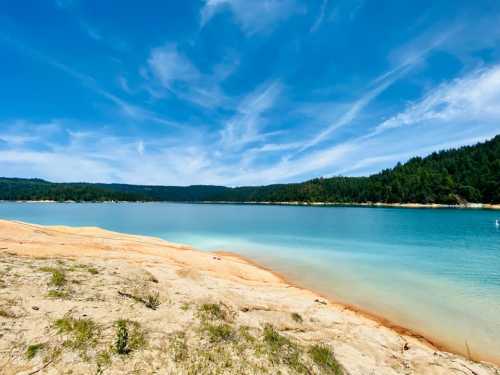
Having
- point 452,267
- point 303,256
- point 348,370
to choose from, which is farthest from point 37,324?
point 452,267

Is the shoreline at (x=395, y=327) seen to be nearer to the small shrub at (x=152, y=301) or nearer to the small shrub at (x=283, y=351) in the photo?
the small shrub at (x=283, y=351)

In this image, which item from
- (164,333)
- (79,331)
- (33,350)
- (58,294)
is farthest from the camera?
(58,294)

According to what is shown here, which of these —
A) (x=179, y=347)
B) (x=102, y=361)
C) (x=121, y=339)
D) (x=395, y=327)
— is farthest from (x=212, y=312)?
(x=395, y=327)

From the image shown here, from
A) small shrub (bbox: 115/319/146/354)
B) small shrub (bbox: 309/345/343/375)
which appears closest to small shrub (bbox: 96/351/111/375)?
small shrub (bbox: 115/319/146/354)

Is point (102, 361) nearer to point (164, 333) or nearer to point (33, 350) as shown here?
point (33, 350)

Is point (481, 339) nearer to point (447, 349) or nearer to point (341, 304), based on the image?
point (447, 349)

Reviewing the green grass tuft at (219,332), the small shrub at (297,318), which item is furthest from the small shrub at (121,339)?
the small shrub at (297,318)

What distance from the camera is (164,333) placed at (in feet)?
22.1

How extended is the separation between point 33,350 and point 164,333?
2577mm

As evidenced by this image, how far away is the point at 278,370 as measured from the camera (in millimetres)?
6223

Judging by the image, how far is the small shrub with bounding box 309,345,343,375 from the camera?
6.66 meters

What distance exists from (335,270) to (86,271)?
18572mm

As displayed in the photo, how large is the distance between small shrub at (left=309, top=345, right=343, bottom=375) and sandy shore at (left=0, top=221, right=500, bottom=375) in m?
0.03

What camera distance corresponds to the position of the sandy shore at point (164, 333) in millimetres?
5473
